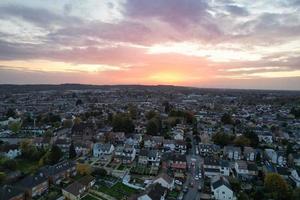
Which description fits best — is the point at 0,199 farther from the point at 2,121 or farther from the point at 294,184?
the point at 2,121

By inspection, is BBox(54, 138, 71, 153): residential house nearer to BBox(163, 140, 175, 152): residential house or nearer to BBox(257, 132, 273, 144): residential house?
BBox(163, 140, 175, 152): residential house

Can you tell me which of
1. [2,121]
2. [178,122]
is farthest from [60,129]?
[178,122]

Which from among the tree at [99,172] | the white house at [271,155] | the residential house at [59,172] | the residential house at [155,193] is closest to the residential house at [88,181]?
the tree at [99,172]

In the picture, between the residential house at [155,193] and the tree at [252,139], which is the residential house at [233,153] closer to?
the tree at [252,139]

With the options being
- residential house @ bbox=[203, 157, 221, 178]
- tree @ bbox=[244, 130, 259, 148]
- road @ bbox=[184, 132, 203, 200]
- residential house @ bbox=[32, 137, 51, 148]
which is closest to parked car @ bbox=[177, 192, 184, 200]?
road @ bbox=[184, 132, 203, 200]

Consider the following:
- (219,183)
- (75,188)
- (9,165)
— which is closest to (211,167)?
(219,183)
